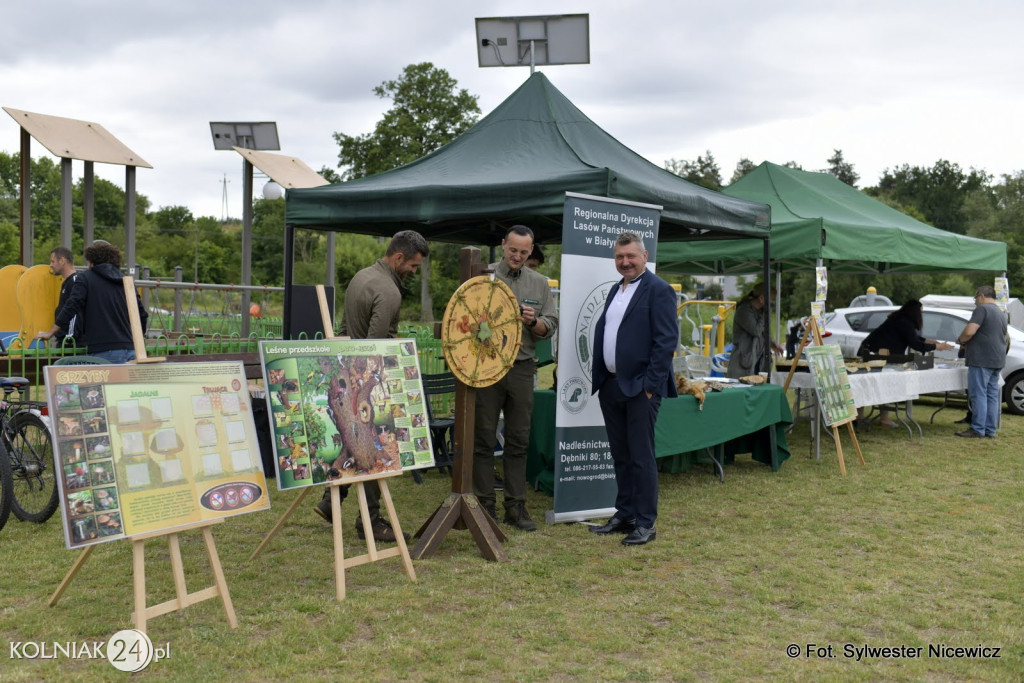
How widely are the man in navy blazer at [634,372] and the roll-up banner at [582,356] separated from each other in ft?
Answer: 0.87

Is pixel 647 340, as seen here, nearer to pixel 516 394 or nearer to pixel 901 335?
pixel 516 394

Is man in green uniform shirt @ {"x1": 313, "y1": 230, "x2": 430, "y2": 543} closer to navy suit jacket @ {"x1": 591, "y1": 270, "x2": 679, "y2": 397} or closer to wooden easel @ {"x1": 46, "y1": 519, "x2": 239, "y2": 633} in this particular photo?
navy suit jacket @ {"x1": 591, "y1": 270, "x2": 679, "y2": 397}

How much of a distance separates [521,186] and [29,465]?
358 centimetres

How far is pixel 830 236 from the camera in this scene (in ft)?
28.9

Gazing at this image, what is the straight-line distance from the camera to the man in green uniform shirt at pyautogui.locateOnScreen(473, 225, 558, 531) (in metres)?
5.07

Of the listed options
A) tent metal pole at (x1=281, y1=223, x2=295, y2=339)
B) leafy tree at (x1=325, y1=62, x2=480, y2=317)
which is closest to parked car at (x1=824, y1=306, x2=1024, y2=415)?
tent metal pole at (x1=281, y1=223, x2=295, y2=339)

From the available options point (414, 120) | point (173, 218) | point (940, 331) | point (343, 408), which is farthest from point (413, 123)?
point (173, 218)

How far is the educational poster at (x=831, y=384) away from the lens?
754 centimetres

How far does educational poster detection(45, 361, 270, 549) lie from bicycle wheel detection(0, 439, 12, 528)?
196 centimetres

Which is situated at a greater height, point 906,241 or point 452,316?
point 906,241

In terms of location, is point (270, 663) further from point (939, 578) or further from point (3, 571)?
point (939, 578)

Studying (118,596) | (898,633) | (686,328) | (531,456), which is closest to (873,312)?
(531,456)

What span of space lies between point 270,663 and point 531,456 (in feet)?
10.5

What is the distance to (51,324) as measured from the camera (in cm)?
708
